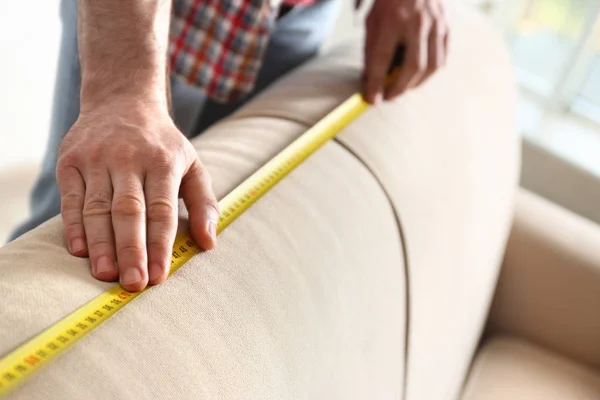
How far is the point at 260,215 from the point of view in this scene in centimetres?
67

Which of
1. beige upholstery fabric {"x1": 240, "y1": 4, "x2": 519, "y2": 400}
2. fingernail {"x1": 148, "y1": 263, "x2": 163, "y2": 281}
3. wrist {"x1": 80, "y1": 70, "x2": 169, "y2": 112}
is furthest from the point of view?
beige upholstery fabric {"x1": 240, "y1": 4, "x2": 519, "y2": 400}

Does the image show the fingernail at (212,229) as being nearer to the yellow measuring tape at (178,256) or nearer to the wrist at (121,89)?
the yellow measuring tape at (178,256)

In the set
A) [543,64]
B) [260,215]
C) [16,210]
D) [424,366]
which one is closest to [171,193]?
[260,215]

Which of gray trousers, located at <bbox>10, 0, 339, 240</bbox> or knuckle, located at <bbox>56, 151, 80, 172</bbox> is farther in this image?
gray trousers, located at <bbox>10, 0, 339, 240</bbox>

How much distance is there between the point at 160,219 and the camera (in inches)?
22.3

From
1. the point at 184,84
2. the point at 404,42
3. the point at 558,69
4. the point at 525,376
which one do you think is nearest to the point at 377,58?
the point at 404,42

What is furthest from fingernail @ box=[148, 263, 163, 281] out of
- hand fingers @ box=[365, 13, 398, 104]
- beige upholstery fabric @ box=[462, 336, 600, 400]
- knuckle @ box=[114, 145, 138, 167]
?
beige upholstery fabric @ box=[462, 336, 600, 400]

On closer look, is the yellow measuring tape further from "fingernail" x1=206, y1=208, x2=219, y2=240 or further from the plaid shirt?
the plaid shirt

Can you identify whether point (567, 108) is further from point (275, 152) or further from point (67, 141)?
point (67, 141)

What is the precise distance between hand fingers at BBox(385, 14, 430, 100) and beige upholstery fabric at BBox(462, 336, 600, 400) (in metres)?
0.61

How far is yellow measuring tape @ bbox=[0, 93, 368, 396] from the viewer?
17.7 inches

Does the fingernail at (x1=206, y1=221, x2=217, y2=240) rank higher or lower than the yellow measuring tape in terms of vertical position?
higher

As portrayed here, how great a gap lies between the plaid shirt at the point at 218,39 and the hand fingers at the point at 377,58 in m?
0.19

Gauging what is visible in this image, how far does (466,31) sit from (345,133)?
0.47 meters
